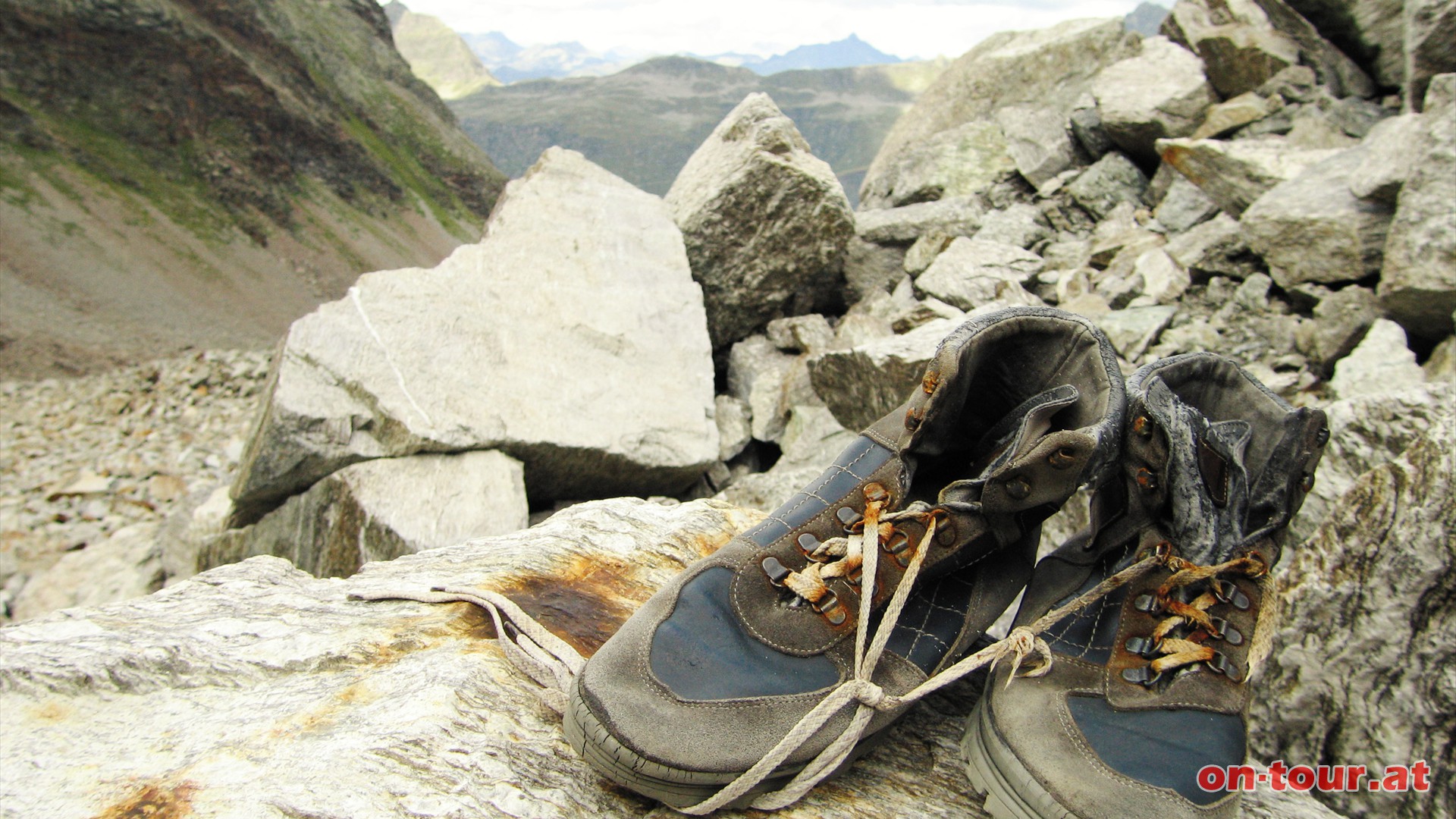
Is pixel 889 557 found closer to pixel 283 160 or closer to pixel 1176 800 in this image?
pixel 1176 800

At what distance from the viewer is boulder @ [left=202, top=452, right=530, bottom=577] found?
4312 mm

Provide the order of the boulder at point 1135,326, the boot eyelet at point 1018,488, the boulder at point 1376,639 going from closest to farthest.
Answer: the boot eyelet at point 1018,488 → the boulder at point 1376,639 → the boulder at point 1135,326

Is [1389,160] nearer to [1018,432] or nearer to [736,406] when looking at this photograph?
[736,406]

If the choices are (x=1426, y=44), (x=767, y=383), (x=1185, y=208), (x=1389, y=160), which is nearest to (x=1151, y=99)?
Answer: (x=1185, y=208)

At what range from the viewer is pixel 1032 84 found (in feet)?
37.4

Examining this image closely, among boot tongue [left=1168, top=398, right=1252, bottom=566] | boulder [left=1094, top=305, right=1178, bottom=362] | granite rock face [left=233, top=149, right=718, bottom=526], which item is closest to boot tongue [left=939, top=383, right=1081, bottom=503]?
boot tongue [left=1168, top=398, right=1252, bottom=566]

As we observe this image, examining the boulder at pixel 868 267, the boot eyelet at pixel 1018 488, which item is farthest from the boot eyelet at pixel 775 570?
the boulder at pixel 868 267

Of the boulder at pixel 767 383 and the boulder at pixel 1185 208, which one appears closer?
the boulder at pixel 767 383

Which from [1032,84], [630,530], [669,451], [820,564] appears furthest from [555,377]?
[1032,84]

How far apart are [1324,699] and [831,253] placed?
5.81 m

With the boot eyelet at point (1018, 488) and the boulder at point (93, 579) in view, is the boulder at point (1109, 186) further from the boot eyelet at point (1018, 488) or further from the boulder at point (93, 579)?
the boulder at point (93, 579)

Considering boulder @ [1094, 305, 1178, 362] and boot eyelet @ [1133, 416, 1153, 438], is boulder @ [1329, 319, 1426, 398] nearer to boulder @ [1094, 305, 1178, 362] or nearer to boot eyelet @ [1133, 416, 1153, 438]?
boulder @ [1094, 305, 1178, 362]

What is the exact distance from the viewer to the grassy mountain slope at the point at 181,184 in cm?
4325

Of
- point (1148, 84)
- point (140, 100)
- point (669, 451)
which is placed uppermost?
point (140, 100)
